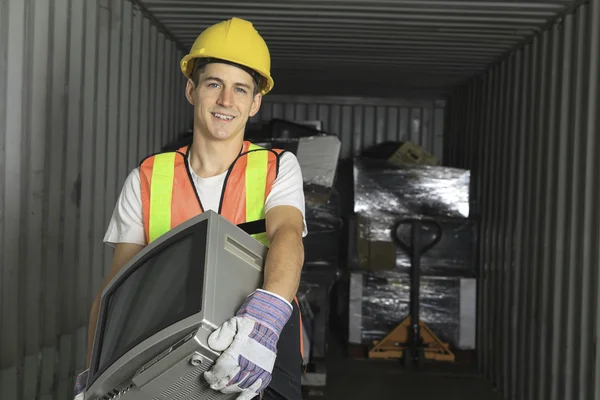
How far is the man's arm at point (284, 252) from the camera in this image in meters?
1.71

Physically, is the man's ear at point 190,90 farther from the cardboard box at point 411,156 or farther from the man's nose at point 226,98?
the cardboard box at point 411,156

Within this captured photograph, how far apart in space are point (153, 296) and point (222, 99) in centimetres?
78

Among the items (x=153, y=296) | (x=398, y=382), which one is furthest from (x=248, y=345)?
(x=398, y=382)

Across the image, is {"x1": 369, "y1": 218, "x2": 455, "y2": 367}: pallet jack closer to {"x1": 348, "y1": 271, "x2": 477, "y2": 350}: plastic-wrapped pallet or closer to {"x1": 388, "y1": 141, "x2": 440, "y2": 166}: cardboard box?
{"x1": 348, "y1": 271, "x2": 477, "y2": 350}: plastic-wrapped pallet

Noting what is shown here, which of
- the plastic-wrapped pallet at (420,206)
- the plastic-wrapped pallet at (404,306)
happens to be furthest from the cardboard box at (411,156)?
the plastic-wrapped pallet at (404,306)

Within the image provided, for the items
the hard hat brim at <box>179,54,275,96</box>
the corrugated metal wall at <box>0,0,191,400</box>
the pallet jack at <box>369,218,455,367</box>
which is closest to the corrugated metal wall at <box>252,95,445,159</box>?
the pallet jack at <box>369,218,455,367</box>

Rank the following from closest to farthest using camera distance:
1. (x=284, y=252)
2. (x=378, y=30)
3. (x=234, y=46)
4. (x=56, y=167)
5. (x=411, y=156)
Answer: (x=284, y=252), (x=234, y=46), (x=56, y=167), (x=378, y=30), (x=411, y=156)

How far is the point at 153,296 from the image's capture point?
1623 millimetres

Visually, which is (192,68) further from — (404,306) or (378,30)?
(404,306)

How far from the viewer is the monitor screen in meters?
1.50

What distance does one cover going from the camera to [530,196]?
489 centimetres

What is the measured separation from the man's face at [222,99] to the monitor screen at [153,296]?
0.58 meters

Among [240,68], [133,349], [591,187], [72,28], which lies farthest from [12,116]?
[591,187]

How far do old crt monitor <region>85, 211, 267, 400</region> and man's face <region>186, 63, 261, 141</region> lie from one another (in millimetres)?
529
